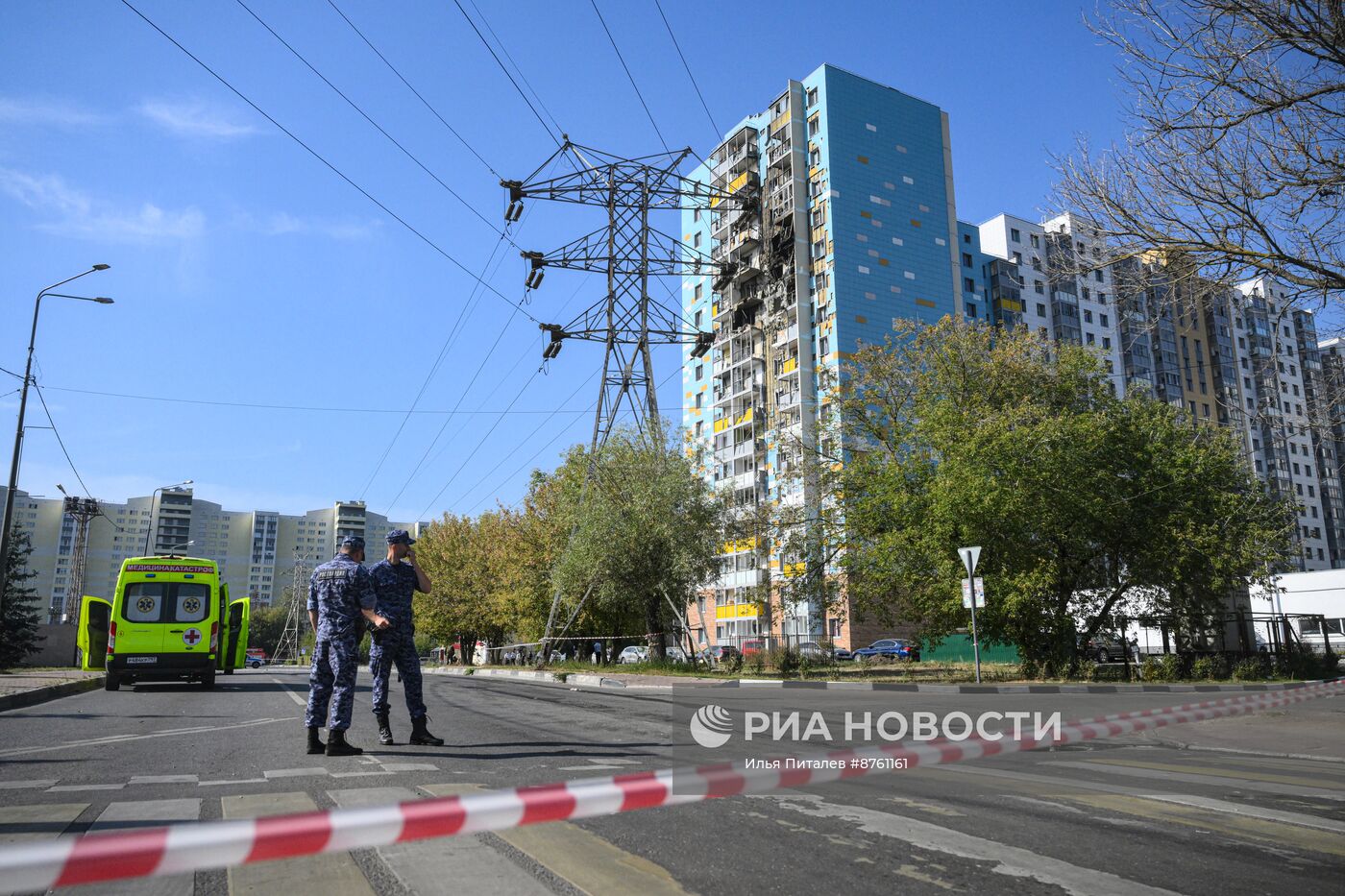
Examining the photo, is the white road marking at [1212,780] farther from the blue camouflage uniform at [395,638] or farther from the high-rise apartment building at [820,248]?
the high-rise apartment building at [820,248]

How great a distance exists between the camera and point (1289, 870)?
3797 millimetres

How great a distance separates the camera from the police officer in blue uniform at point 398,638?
8234mm

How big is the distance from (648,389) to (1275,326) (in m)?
21.7

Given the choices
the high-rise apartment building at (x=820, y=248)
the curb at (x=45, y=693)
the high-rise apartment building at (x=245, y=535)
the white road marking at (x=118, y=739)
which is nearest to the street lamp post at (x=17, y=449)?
the curb at (x=45, y=693)

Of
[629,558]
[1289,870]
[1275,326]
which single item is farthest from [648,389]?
[1289,870]

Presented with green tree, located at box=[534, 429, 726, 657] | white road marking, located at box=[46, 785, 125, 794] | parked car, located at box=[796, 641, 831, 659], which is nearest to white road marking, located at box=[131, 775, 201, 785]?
white road marking, located at box=[46, 785, 125, 794]

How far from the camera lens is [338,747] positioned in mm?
7406

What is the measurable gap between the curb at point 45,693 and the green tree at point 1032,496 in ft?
67.0

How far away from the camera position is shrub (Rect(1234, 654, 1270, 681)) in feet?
80.3

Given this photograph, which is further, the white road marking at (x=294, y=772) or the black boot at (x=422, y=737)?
the black boot at (x=422, y=737)

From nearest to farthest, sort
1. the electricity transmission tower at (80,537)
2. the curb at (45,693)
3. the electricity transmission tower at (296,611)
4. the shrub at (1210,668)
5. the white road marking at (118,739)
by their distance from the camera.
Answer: the white road marking at (118,739) → the curb at (45,693) → the shrub at (1210,668) → the electricity transmission tower at (80,537) → the electricity transmission tower at (296,611)

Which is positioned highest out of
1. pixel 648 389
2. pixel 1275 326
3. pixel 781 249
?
pixel 781 249

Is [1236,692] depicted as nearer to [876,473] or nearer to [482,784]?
[876,473]

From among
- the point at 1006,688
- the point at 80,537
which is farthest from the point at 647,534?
the point at 80,537
